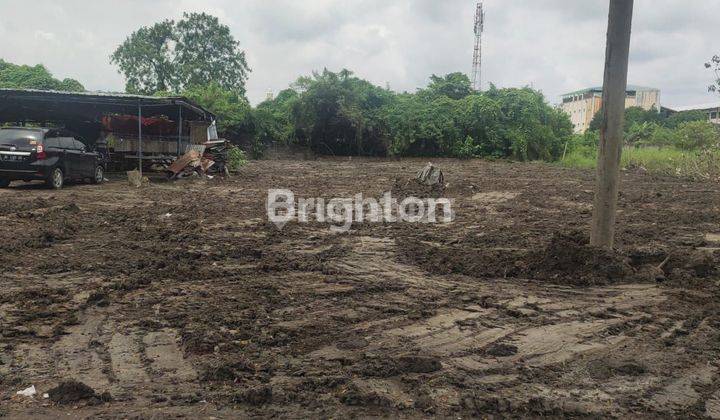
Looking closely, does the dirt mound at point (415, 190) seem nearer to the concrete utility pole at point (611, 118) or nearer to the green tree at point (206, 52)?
the concrete utility pole at point (611, 118)

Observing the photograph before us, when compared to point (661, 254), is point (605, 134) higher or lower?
higher

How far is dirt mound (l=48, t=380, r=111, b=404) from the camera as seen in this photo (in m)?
3.33

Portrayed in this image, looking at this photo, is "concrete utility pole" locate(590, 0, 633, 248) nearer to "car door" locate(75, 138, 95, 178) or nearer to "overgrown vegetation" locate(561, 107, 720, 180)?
"car door" locate(75, 138, 95, 178)

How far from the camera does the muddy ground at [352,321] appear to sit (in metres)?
3.42

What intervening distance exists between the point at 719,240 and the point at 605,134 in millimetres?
3716

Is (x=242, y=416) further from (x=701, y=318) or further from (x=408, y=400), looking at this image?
(x=701, y=318)

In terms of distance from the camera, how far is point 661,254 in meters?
7.09

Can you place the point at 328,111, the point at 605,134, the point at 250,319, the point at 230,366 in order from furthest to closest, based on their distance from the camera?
the point at 328,111 < the point at 605,134 < the point at 250,319 < the point at 230,366

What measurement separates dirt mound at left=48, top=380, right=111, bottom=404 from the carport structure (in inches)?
638

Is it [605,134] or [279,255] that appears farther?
[279,255]

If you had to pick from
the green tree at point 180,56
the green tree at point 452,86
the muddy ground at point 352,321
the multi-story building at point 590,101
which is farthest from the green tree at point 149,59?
the multi-story building at point 590,101

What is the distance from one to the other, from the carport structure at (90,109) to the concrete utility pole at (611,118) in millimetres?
15058

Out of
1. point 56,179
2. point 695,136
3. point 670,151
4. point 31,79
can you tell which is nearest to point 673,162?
point 670,151

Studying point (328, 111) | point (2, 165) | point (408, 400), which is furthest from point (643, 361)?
point (328, 111)
